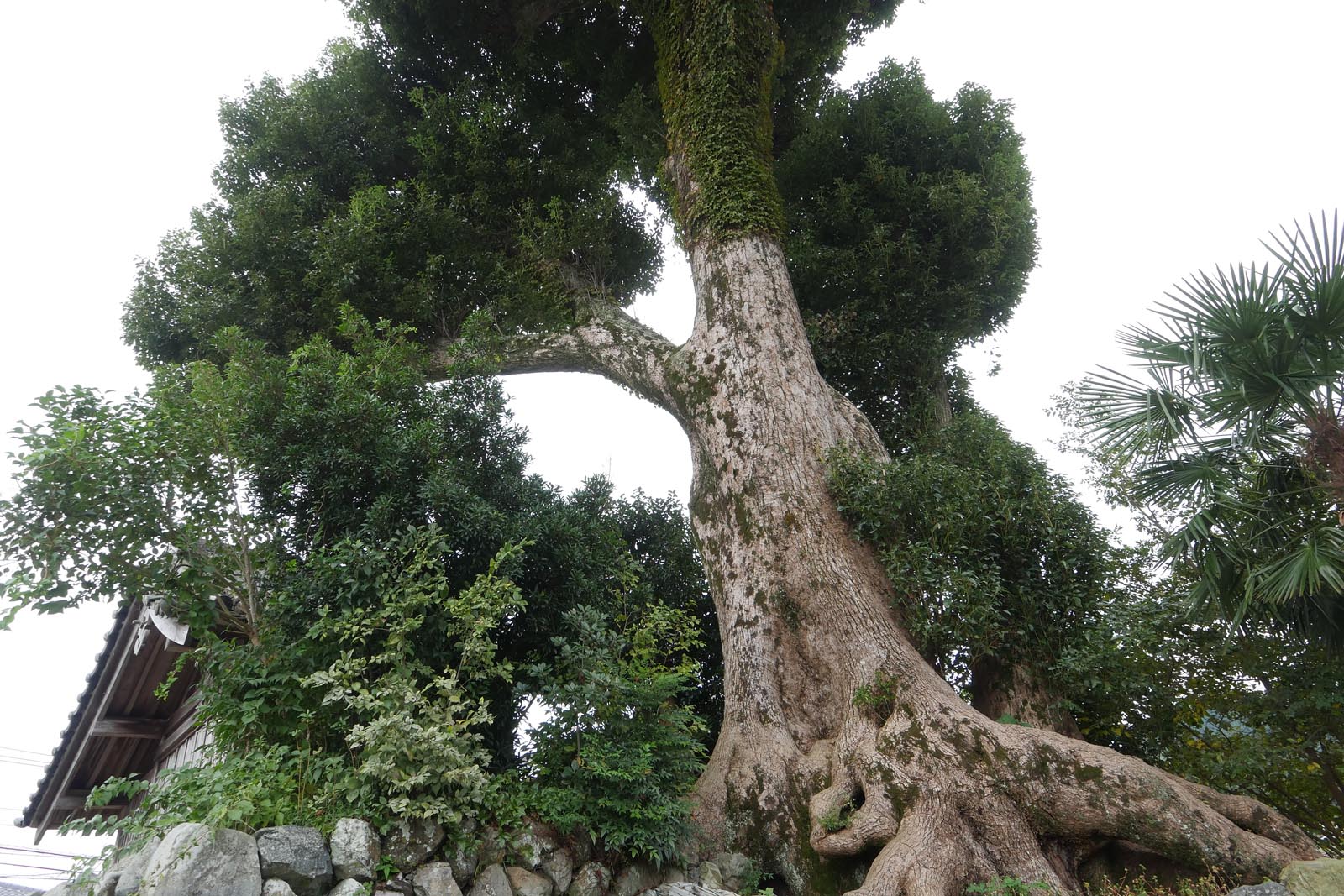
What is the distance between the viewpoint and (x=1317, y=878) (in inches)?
158

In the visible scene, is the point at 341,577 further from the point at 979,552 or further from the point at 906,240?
the point at 906,240

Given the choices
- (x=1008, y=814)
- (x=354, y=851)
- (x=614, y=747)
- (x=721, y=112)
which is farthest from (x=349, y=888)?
(x=721, y=112)

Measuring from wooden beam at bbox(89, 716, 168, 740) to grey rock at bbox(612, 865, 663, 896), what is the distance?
7481 millimetres

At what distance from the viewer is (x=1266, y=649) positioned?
20.8 ft

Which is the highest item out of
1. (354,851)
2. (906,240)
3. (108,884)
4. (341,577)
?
(906,240)

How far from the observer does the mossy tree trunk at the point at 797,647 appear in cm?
522

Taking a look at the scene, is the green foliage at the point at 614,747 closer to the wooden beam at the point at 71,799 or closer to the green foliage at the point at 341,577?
the green foliage at the point at 341,577

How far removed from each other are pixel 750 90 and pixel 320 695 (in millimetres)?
8455

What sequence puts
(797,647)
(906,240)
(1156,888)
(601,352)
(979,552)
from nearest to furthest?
(1156,888) → (797,647) → (979,552) → (601,352) → (906,240)

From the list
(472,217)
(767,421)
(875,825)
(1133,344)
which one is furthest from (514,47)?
(875,825)

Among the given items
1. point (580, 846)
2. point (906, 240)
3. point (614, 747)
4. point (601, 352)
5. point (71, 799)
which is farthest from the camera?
point (906, 240)

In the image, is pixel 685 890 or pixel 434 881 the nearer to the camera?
pixel 434 881

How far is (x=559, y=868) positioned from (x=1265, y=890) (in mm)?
3936

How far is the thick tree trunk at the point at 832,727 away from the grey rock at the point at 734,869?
0.15 metres
